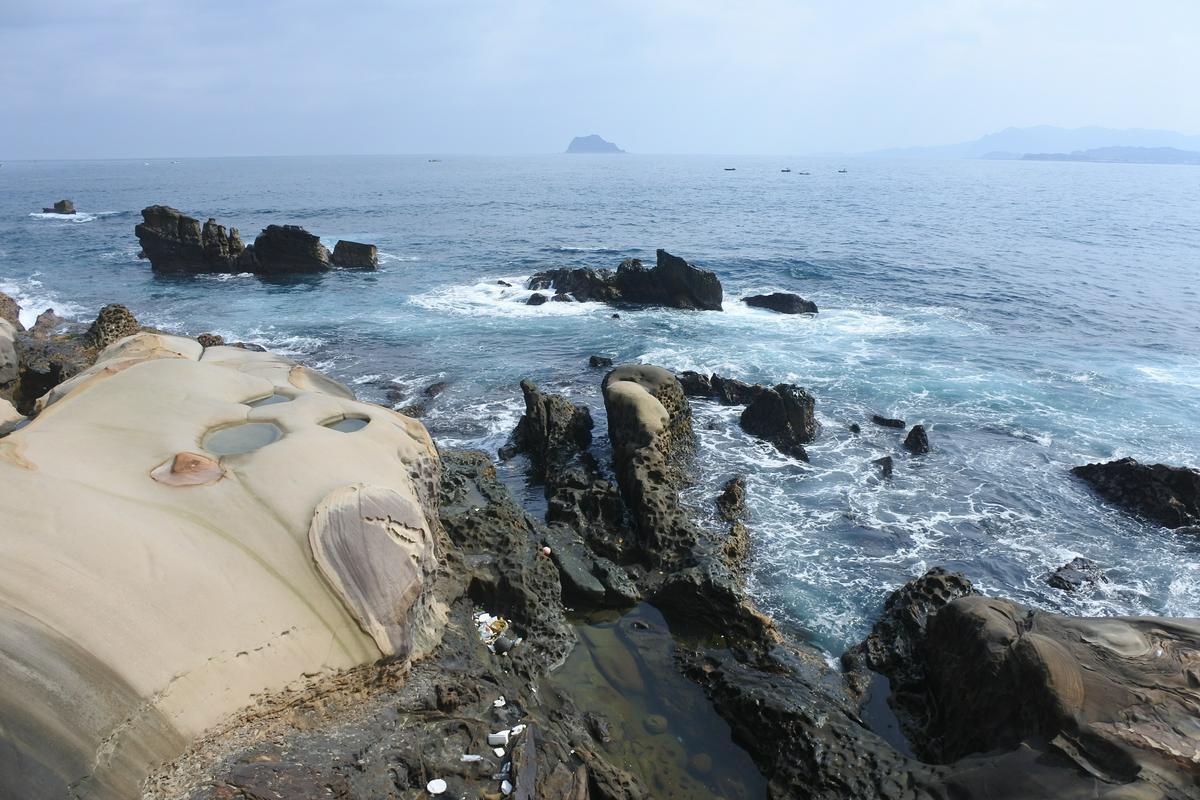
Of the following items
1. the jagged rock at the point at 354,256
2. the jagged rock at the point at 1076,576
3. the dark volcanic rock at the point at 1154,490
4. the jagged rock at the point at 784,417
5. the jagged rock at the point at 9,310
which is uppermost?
the jagged rock at the point at 354,256

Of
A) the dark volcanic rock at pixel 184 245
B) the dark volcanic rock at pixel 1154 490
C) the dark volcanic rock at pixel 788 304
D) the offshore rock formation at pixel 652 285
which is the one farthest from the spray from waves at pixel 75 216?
the dark volcanic rock at pixel 1154 490

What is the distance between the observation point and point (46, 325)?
1080 inches

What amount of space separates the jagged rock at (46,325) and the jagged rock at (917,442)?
3102cm

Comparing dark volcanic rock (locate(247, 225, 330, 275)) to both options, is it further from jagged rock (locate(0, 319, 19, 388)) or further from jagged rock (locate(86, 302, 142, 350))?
jagged rock (locate(0, 319, 19, 388))

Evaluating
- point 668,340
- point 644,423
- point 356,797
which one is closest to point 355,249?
point 668,340

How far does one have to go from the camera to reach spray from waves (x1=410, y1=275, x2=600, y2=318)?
112 ft

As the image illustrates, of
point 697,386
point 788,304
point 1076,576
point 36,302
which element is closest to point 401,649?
point 1076,576

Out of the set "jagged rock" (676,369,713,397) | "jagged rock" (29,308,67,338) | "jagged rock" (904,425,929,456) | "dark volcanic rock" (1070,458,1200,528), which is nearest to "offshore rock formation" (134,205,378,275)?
"jagged rock" (29,308,67,338)

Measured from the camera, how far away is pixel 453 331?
1193 inches

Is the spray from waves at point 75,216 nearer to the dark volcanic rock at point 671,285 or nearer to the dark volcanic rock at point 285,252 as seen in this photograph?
the dark volcanic rock at point 285,252

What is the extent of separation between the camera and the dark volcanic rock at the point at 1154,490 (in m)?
15.2

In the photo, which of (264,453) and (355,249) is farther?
(355,249)

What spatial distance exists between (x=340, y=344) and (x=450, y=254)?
24.2m

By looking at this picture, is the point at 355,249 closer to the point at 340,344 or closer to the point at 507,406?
the point at 340,344
